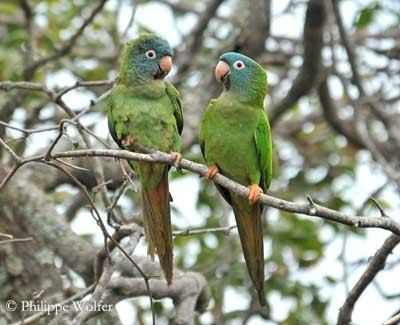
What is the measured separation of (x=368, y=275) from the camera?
3525 millimetres

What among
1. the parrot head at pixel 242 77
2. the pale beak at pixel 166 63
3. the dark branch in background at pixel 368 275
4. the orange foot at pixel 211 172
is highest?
the pale beak at pixel 166 63

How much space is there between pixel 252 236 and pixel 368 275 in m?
0.67

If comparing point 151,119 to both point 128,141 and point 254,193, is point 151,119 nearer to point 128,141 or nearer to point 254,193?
point 128,141

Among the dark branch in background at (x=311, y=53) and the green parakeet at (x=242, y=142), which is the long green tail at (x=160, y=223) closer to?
the green parakeet at (x=242, y=142)

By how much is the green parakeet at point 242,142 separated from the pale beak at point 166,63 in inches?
11.0

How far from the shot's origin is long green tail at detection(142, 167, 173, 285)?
3.89 metres

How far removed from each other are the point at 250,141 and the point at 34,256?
1.35m

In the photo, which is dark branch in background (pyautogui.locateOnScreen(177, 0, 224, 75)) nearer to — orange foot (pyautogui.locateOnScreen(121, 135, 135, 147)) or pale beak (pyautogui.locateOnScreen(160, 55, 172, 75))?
pale beak (pyautogui.locateOnScreen(160, 55, 172, 75))

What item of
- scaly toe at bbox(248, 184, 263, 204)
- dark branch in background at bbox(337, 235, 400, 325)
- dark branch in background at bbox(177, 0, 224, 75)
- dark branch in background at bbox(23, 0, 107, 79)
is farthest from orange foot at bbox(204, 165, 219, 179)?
dark branch in background at bbox(177, 0, 224, 75)

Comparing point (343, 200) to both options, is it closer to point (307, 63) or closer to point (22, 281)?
point (307, 63)

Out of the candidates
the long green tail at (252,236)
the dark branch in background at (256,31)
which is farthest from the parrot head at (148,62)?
the dark branch in background at (256,31)

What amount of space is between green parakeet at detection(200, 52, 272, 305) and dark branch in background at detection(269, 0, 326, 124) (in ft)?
4.25

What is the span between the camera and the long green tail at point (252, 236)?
386 cm

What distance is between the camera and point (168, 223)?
401cm
